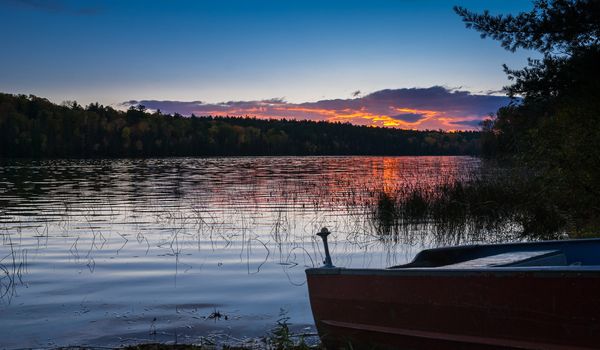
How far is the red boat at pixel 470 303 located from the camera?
549 cm

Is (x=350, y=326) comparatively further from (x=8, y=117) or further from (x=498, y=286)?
(x=8, y=117)

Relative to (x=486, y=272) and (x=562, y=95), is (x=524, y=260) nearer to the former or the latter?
(x=486, y=272)

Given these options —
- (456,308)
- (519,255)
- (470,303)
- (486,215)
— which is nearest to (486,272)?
(470,303)

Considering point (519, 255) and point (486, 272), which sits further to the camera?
point (519, 255)

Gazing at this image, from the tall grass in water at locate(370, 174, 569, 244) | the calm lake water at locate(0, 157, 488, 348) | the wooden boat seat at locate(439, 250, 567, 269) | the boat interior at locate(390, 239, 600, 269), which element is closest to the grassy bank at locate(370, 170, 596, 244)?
the tall grass in water at locate(370, 174, 569, 244)

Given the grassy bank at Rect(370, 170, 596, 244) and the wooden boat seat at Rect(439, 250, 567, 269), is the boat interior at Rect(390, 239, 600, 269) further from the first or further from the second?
the grassy bank at Rect(370, 170, 596, 244)

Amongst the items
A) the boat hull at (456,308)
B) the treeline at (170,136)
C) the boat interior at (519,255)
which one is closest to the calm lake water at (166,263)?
the boat hull at (456,308)

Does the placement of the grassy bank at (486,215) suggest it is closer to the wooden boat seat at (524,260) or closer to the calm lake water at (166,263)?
the calm lake water at (166,263)

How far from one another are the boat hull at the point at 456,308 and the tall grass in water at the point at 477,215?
27.9 ft

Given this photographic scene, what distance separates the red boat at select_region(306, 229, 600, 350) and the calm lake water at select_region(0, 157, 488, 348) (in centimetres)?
150

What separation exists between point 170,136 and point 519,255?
14176cm

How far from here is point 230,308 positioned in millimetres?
9523

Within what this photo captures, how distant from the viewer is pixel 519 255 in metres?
7.12

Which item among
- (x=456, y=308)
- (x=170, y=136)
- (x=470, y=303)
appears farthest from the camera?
(x=170, y=136)
